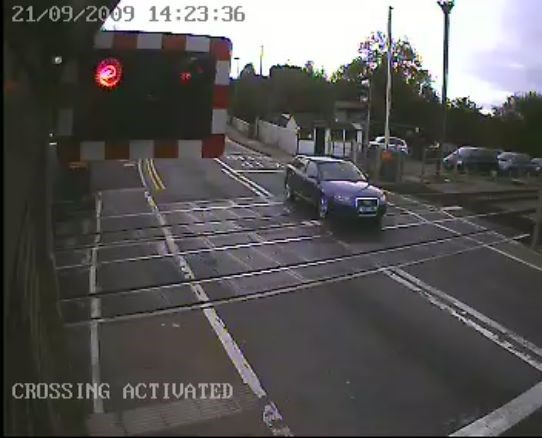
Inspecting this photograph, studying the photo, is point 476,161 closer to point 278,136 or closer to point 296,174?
point 278,136

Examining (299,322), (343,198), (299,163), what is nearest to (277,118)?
(299,163)

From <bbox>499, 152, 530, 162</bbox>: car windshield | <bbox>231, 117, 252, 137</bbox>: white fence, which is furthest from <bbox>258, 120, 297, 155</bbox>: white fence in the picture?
<bbox>499, 152, 530, 162</bbox>: car windshield

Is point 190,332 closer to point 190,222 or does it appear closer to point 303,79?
point 190,222

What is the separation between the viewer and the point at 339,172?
19.6 metres

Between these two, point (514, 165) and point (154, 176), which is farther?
point (514, 165)

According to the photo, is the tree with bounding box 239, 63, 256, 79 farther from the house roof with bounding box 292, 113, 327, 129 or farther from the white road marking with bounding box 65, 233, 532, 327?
the white road marking with bounding box 65, 233, 532, 327

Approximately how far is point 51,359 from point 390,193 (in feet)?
68.6

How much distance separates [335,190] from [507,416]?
466 inches

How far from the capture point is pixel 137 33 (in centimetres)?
390

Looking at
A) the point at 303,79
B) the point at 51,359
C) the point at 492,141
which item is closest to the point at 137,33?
the point at 51,359

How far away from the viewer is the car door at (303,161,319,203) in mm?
18969

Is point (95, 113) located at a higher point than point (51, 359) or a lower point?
higher

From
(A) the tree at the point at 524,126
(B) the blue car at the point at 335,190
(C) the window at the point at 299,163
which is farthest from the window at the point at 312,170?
(A) the tree at the point at 524,126

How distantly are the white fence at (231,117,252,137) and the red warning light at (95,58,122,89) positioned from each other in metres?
56.7
